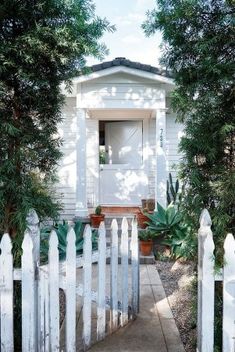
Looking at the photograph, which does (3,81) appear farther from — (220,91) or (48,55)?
(220,91)

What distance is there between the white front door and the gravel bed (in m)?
2.74

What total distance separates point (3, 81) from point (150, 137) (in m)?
5.93

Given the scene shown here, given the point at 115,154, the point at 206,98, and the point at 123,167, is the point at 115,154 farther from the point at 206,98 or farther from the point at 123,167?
the point at 206,98

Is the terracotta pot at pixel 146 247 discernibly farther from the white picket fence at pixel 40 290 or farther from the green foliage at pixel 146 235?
the white picket fence at pixel 40 290

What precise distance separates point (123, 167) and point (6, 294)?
5982 mm

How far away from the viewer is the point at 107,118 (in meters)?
8.09

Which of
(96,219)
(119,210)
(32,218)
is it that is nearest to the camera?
(32,218)

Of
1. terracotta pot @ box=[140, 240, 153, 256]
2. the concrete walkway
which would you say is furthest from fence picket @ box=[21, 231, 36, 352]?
terracotta pot @ box=[140, 240, 153, 256]

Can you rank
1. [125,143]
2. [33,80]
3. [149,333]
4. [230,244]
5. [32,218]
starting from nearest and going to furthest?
1. [230,244]
2. [32,218]
3. [33,80]
4. [149,333]
5. [125,143]

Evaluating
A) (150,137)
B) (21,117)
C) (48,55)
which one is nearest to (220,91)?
(48,55)

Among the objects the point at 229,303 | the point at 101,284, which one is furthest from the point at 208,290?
the point at 101,284

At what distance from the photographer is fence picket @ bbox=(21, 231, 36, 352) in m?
2.20

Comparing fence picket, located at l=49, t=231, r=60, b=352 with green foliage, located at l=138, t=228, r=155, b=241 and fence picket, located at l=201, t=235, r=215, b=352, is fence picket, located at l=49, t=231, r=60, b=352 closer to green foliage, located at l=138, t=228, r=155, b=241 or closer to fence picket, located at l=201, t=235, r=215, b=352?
fence picket, located at l=201, t=235, r=215, b=352

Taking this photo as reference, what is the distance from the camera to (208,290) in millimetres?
2125
